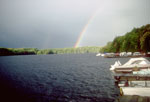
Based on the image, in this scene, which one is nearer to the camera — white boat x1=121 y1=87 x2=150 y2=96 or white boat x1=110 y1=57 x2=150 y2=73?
white boat x1=121 y1=87 x2=150 y2=96

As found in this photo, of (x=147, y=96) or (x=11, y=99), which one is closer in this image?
(x=147, y=96)

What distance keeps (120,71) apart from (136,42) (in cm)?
8192

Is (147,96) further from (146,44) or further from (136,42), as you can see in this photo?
(136,42)

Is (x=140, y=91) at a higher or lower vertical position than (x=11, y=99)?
higher

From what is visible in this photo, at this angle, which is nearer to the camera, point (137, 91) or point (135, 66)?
point (137, 91)

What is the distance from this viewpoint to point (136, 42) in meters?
111

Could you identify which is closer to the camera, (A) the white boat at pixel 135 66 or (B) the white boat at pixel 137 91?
(B) the white boat at pixel 137 91

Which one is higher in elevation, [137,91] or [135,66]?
[135,66]

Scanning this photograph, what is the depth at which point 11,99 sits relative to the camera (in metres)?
22.9

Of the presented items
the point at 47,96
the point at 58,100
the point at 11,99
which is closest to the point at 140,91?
→ the point at 58,100

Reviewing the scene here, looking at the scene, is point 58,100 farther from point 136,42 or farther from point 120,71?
point 136,42

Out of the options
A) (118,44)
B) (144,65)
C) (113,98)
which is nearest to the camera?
(113,98)

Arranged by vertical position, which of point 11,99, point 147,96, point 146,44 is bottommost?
point 11,99

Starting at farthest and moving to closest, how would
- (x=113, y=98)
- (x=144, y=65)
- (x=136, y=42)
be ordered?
1. (x=136, y=42)
2. (x=144, y=65)
3. (x=113, y=98)
